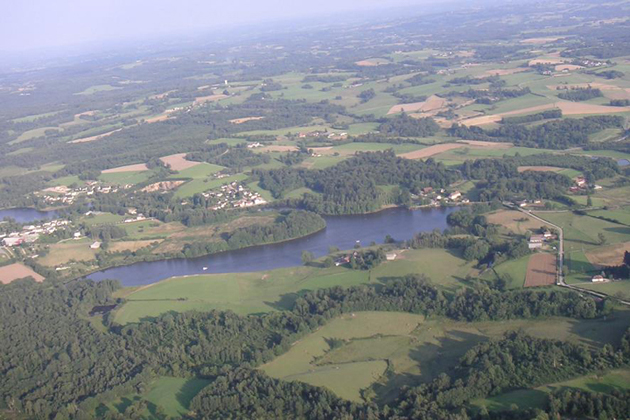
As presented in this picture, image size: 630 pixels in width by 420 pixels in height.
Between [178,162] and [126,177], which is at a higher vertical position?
[178,162]

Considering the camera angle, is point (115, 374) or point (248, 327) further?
point (248, 327)

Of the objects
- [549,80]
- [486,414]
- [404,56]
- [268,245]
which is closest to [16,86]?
[404,56]

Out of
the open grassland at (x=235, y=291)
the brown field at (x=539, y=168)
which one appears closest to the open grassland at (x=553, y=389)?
the open grassland at (x=235, y=291)

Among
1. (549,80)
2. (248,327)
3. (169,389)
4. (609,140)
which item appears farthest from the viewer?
(549,80)

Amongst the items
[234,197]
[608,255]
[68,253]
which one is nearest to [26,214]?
[68,253]

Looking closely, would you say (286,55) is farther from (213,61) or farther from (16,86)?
(16,86)

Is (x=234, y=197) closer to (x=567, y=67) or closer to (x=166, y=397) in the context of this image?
(x=166, y=397)
